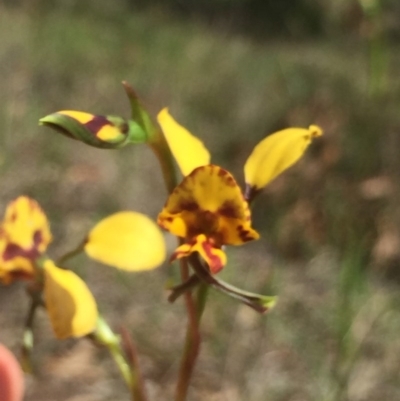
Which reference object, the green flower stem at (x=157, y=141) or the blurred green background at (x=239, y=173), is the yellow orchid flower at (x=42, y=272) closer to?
the green flower stem at (x=157, y=141)

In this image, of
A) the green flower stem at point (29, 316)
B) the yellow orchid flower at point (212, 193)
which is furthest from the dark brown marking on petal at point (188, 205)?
the green flower stem at point (29, 316)

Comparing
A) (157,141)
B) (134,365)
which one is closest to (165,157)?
(157,141)

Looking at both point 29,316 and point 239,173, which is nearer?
point 29,316

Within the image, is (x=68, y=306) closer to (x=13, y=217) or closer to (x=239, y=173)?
(x=13, y=217)

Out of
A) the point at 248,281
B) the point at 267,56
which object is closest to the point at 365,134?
the point at 248,281

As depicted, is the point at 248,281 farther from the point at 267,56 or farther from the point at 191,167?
the point at 267,56

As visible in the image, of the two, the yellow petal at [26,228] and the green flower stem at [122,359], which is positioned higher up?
the yellow petal at [26,228]

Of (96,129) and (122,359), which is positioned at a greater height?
(96,129)
